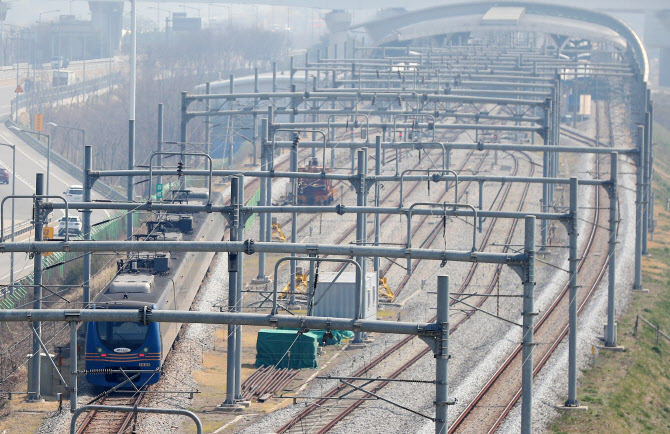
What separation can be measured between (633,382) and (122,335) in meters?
13.6

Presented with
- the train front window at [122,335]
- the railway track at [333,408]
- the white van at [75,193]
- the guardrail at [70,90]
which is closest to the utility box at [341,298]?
the railway track at [333,408]

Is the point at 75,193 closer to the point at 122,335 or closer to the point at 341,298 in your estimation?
the point at 341,298

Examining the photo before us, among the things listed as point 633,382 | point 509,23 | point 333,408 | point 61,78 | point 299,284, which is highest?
point 509,23

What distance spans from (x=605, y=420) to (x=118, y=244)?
1254 centimetres

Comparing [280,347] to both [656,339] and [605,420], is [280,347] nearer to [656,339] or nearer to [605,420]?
[605,420]

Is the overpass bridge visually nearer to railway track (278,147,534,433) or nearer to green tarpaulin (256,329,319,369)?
green tarpaulin (256,329,319,369)

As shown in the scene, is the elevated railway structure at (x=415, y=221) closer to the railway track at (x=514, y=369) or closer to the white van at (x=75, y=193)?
the railway track at (x=514, y=369)

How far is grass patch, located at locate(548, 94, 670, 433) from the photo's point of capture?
24.4m

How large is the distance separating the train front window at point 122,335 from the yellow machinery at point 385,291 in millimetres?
12630

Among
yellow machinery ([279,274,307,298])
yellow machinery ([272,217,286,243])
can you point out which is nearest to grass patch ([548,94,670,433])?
yellow machinery ([279,274,307,298])

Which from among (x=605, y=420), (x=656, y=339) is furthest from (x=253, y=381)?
(x=656, y=339)

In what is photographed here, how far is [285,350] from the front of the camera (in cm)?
2883

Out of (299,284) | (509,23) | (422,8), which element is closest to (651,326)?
(299,284)

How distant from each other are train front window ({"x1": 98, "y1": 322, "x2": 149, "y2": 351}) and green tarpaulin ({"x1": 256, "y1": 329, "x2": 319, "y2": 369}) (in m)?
4.57
